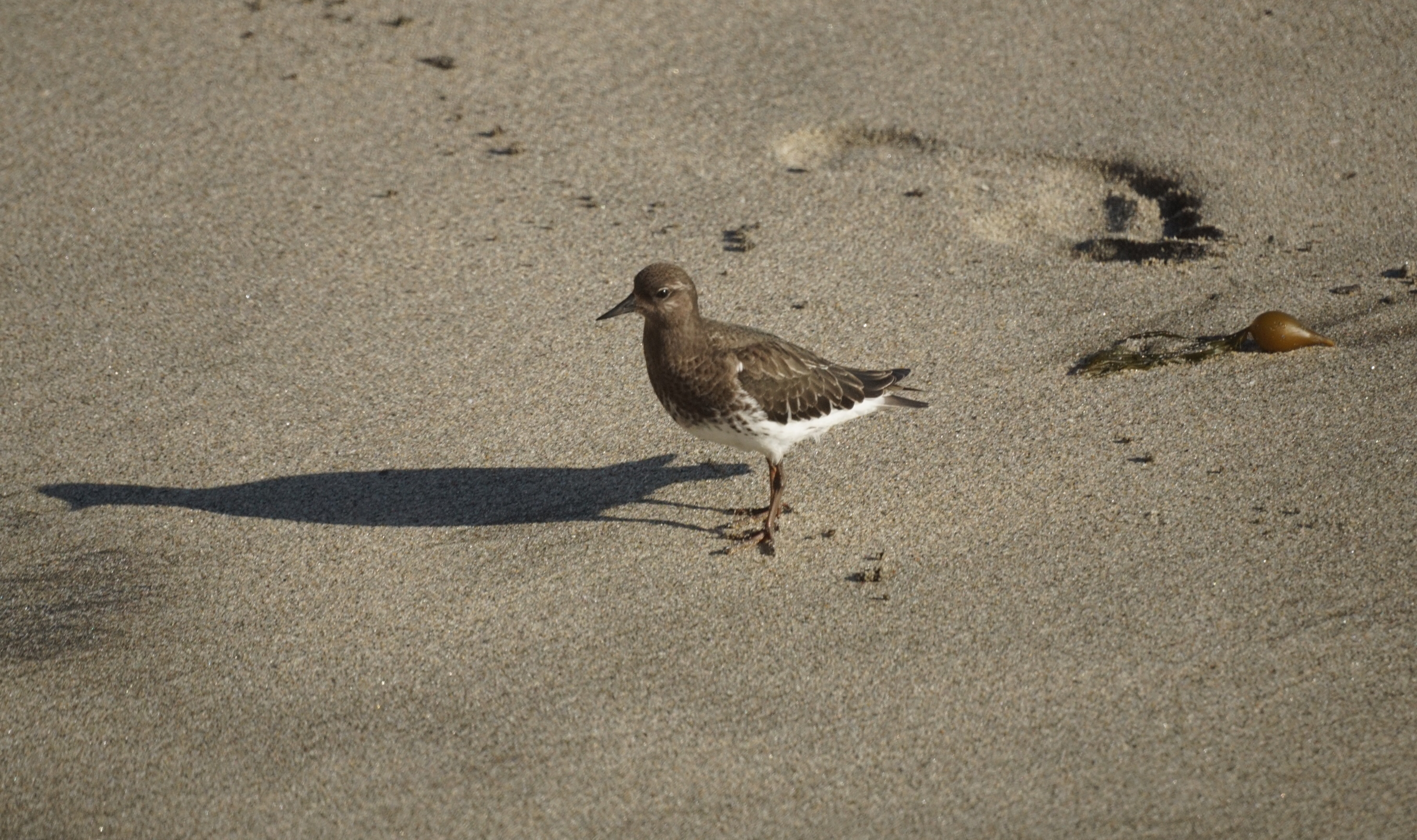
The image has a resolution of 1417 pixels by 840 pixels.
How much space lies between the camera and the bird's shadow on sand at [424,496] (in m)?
5.25

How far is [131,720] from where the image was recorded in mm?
4332

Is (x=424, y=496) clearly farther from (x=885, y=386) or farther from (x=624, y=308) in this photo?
(x=885, y=386)

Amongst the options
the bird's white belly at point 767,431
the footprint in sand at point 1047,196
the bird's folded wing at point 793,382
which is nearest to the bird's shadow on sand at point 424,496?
the bird's white belly at point 767,431

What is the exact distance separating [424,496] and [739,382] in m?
1.47

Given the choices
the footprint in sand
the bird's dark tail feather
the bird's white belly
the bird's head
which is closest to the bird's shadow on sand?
the bird's white belly

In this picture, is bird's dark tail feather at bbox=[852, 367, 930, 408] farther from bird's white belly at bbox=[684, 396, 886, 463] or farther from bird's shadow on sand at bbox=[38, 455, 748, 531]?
bird's shadow on sand at bbox=[38, 455, 748, 531]

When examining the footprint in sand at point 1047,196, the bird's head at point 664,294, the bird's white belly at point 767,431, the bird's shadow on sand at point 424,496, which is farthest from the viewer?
the footprint in sand at point 1047,196

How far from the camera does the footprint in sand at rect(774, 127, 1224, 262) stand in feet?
21.3

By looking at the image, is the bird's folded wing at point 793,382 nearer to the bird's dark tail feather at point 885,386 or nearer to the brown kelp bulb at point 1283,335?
the bird's dark tail feather at point 885,386

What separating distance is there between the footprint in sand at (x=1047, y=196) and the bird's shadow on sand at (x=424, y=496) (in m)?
2.44

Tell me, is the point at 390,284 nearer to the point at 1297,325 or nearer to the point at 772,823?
the point at 772,823

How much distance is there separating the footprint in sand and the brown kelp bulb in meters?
0.70

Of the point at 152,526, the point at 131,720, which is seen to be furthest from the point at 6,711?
the point at 152,526

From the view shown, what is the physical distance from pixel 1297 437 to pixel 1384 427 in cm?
36
